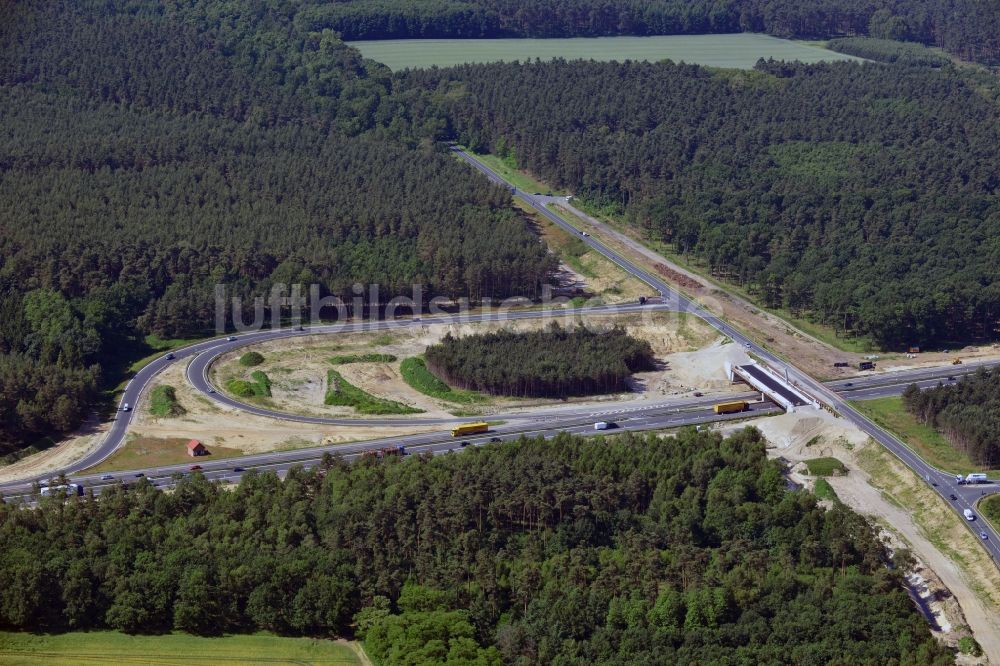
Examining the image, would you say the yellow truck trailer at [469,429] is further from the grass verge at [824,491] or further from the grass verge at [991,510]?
the grass verge at [991,510]

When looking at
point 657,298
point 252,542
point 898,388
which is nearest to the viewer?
point 252,542

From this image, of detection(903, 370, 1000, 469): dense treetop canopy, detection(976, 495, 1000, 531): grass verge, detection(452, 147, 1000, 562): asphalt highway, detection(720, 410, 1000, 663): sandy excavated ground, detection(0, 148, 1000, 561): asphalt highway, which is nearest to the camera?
detection(720, 410, 1000, 663): sandy excavated ground

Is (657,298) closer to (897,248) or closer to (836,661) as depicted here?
(897,248)

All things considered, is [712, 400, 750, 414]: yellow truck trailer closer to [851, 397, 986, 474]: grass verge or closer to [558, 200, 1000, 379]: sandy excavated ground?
[851, 397, 986, 474]: grass verge

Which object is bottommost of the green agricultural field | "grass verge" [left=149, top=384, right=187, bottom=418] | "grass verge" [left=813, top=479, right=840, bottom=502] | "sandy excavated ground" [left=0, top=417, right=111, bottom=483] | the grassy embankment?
the green agricultural field

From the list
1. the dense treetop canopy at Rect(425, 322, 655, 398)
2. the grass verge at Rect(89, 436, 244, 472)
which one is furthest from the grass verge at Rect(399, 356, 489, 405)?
the grass verge at Rect(89, 436, 244, 472)

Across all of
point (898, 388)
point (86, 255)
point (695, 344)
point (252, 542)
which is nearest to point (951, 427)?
point (898, 388)
